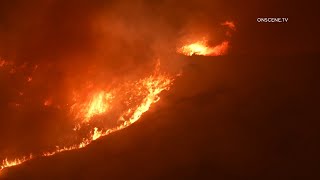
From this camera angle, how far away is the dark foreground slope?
34.0 feet

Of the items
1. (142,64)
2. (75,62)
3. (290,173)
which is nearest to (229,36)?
(142,64)

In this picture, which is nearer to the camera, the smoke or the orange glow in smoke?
the smoke

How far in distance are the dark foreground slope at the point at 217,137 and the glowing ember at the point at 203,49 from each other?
5.26 ft

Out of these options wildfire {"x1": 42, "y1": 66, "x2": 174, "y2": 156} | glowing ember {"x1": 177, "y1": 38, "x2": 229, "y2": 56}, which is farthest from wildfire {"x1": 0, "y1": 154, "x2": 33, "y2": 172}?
glowing ember {"x1": 177, "y1": 38, "x2": 229, "y2": 56}

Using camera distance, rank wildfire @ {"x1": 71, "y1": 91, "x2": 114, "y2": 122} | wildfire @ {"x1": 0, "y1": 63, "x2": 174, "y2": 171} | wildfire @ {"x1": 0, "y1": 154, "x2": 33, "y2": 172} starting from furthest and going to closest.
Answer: wildfire @ {"x1": 71, "y1": 91, "x2": 114, "y2": 122} < wildfire @ {"x1": 0, "y1": 63, "x2": 174, "y2": 171} < wildfire @ {"x1": 0, "y1": 154, "x2": 33, "y2": 172}

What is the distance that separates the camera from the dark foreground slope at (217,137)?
34.0ft

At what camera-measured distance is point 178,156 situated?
35.2ft

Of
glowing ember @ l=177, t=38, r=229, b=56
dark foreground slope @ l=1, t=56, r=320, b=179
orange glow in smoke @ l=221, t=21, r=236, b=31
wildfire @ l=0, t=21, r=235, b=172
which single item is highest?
orange glow in smoke @ l=221, t=21, r=236, b=31

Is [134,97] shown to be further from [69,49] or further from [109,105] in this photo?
[69,49]

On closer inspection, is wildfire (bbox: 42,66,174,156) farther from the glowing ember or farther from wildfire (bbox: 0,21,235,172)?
the glowing ember

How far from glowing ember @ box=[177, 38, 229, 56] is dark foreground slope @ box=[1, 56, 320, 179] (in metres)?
1.60

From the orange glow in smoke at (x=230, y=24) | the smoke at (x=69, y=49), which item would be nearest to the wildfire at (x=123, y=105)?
the smoke at (x=69, y=49)

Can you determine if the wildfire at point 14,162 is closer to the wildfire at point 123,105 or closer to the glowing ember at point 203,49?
the wildfire at point 123,105

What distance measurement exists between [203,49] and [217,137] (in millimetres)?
4266
